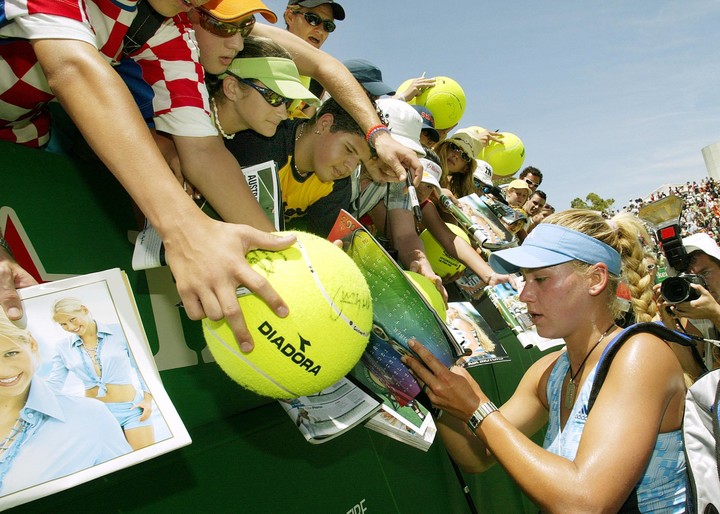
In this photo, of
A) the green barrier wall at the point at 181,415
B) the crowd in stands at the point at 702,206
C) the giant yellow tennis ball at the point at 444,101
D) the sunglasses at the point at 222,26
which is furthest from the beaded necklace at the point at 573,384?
the crowd in stands at the point at 702,206

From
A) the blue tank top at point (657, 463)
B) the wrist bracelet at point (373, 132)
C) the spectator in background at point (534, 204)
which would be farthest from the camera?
the spectator in background at point (534, 204)

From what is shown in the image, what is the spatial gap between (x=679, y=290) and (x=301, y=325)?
260cm

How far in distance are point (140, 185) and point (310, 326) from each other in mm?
429

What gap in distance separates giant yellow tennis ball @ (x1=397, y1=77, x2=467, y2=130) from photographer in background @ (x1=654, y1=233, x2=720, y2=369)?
206 centimetres

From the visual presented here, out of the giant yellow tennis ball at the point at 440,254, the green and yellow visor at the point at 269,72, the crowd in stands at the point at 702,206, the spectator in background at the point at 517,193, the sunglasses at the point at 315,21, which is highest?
the sunglasses at the point at 315,21

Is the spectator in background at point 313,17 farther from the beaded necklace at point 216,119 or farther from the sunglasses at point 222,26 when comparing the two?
the sunglasses at point 222,26

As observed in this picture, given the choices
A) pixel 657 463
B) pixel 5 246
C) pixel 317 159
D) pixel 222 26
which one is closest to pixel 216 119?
pixel 222 26

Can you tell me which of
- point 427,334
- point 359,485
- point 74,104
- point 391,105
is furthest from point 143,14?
point 359,485

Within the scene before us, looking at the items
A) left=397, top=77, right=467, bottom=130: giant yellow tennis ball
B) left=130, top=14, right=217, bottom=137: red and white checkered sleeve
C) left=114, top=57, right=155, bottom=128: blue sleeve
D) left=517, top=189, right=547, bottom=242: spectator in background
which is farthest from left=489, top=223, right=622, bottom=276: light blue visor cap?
left=517, top=189, right=547, bottom=242: spectator in background

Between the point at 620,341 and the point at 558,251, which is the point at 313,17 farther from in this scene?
the point at 620,341

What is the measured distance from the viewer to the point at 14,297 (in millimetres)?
1108

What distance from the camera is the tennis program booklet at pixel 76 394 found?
3.51 ft

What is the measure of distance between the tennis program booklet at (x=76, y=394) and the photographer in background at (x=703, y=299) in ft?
9.24

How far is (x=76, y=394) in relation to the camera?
1.15 m
